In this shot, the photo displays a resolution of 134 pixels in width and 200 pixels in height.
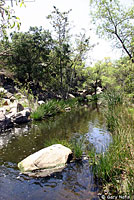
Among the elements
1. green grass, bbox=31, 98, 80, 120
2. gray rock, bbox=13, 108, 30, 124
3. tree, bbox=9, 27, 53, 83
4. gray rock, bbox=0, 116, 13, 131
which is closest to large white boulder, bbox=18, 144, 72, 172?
gray rock, bbox=0, 116, 13, 131

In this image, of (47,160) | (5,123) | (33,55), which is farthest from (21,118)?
(33,55)

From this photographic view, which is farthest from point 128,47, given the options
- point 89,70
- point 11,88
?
point 89,70

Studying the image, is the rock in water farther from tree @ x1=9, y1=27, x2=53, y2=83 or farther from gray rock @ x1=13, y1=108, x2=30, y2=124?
tree @ x1=9, y1=27, x2=53, y2=83

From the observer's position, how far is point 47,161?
4.87m

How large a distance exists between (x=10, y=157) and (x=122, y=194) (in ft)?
12.9

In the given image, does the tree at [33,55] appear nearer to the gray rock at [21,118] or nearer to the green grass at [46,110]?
the green grass at [46,110]

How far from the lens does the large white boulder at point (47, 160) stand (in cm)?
475

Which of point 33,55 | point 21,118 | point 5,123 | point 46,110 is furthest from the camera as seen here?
point 33,55

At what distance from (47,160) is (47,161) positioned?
0.09 feet

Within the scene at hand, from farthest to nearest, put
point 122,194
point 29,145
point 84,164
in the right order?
point 29,145
point 84,164
point 122,194

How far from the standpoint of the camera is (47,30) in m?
22.0

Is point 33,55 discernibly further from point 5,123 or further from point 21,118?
point 5,123

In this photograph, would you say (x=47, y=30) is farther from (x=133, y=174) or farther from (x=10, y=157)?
(x=133, y=174)

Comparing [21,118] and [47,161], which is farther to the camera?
[21,118]
